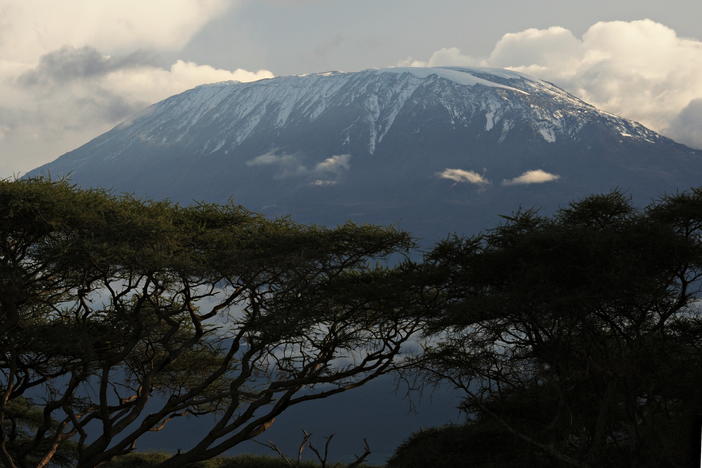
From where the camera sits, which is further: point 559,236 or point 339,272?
point 339,272

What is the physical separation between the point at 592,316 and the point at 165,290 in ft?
39.7

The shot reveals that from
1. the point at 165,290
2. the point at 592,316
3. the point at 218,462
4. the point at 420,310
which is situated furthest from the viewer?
the point at 218,462

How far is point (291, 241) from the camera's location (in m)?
22.0

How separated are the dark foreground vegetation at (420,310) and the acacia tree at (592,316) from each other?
0.06 metres

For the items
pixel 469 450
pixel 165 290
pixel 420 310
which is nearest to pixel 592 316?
pixel 420 310

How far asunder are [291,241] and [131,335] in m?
5.20

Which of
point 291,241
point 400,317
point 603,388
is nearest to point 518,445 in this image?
point 603,388

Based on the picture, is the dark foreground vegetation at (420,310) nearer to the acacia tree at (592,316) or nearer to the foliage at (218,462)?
the acacia tree at (592,316)

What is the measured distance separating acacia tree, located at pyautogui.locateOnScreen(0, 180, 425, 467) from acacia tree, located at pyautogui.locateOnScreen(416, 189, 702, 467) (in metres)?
2.83

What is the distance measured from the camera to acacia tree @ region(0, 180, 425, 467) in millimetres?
20281

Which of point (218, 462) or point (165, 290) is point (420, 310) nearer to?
point (165, 290)

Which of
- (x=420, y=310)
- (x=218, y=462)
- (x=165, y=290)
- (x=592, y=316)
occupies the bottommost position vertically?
(x=218, y=462)

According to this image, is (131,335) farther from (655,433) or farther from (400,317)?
(655,433)

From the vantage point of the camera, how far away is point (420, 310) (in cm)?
2278
